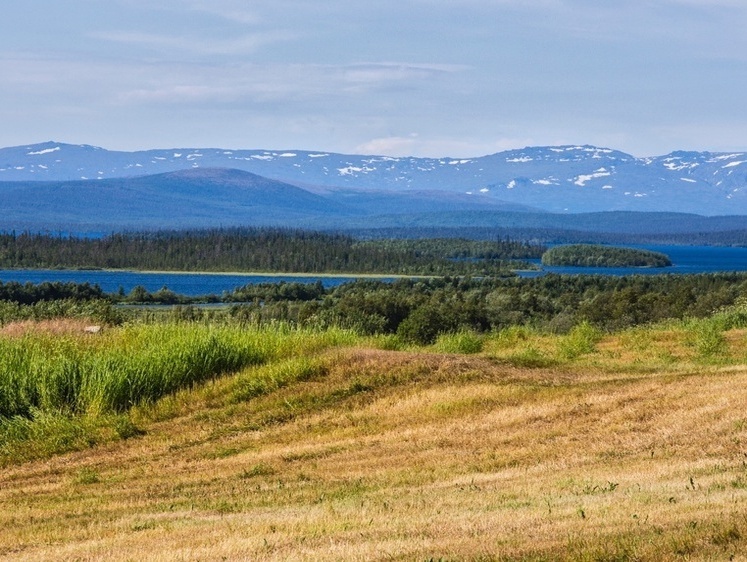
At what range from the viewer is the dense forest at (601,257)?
172 m

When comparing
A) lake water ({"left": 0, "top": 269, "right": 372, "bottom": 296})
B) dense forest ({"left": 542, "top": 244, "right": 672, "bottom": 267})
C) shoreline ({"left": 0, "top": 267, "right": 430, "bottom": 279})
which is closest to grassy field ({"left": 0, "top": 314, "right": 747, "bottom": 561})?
lake water ({"left": 0, "top": 269, "right": 372, "bottom": 296})

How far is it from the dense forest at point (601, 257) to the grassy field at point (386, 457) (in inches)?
5909

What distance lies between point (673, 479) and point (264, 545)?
4.58 m

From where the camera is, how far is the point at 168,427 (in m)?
17.6

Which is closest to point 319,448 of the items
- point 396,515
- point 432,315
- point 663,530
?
point 396,515

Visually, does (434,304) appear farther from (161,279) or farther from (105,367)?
(161,279)

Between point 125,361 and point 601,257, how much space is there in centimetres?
16179

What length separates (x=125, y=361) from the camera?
19250 mm

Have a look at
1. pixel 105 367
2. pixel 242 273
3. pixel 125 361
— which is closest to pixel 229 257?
pixel 242 273

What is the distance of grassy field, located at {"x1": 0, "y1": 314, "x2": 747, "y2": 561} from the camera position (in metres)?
9.41

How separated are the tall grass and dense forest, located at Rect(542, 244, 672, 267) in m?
153

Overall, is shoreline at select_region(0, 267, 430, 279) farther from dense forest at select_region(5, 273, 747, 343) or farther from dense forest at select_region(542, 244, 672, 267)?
dense forest at select_region(5, 273, 747, 343)

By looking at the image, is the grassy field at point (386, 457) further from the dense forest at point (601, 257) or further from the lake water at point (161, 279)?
the dense forest at point (601, 257)

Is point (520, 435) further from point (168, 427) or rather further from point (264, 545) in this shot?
point (264, 545)
